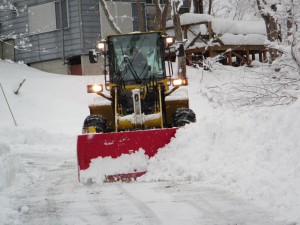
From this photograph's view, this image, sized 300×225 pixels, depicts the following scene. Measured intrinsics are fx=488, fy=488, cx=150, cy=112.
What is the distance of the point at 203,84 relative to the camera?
20531 mm

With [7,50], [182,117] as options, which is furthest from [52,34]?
[182,117]

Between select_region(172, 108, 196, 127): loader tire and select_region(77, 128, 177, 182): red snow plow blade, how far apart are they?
113 cm

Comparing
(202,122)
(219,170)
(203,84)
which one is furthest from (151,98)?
(203,84)

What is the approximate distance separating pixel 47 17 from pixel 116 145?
→ 17.0 meters

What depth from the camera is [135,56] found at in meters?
10.1

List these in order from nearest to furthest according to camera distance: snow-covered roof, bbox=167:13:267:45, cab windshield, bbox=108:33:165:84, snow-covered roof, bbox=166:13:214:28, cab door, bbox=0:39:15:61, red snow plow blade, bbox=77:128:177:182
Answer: red snow plow blade, bbox=77:128:177:182
cab windshield, bbox=108:33:165:84
snow-covered roof, bbox=166:13:214:28
snow-covered roof, bbox=167:13:267:45
cab door, bbox=0:39:15:61

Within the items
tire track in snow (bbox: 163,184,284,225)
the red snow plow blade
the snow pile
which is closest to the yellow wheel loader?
the red snow plow blade

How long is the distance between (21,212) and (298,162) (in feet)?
11.1

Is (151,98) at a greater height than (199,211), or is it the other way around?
(151,98)

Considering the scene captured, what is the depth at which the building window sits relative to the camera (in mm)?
23219

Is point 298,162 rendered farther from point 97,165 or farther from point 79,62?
point 79,62

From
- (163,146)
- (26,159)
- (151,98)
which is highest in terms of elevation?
(151,98)

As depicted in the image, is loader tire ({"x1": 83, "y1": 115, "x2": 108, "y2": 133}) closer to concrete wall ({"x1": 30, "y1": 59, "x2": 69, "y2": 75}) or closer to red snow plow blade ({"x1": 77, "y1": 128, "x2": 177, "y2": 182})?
red snow plow blade ({"x1": 77, "y1": 128, "x2": 177, "y2": 182})

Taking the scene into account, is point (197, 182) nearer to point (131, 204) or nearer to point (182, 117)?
point (131, 204)
